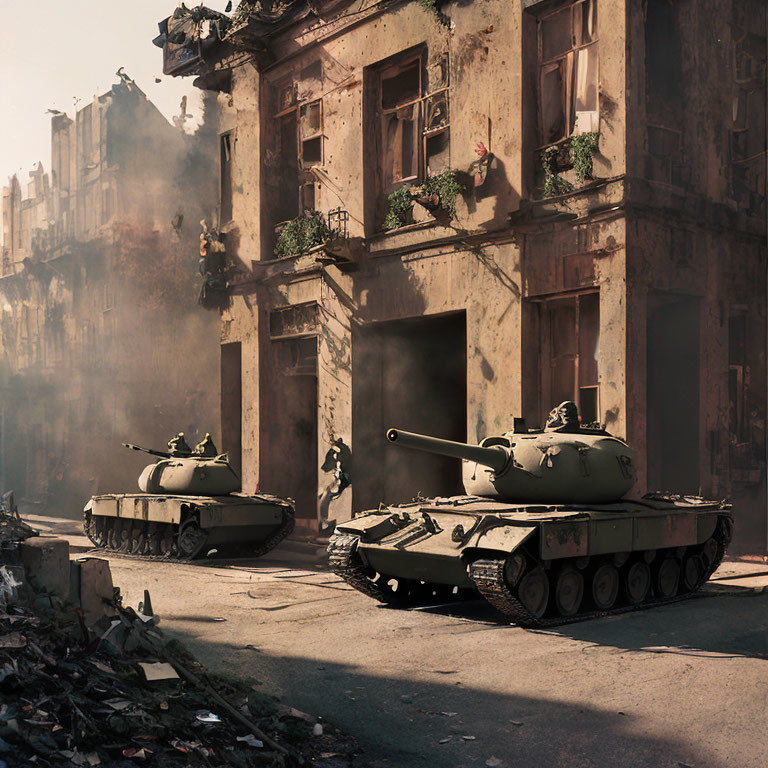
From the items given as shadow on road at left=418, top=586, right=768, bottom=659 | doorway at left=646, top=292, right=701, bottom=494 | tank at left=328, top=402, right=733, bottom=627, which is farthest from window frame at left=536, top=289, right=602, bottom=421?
shadow on road at left=418, top=586, right=768, bottom=659

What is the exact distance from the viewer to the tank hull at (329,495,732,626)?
400 inches

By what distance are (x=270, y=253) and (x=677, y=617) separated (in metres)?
14.2

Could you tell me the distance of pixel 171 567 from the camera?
15.9 metres

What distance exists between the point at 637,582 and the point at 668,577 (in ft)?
2.19

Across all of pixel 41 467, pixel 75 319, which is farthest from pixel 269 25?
pixel 41 467

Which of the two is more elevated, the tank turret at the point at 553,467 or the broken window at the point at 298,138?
the broken window at the point at 298,138

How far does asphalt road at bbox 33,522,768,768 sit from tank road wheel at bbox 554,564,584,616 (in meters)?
0.33

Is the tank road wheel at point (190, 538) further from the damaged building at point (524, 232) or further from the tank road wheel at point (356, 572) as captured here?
the tank road wheel at point (356, 572)

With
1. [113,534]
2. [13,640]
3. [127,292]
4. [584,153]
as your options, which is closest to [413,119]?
[584,153]

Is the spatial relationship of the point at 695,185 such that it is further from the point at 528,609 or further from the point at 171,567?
the point at 171,567

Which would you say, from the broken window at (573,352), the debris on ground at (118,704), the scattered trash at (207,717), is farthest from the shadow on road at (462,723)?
the broken window at (573,352)

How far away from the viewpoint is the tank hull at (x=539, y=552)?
33.4 ft

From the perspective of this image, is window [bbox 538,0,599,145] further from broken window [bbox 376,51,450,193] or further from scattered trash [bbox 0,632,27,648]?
scattered trash [bbox 0,632,27,648]

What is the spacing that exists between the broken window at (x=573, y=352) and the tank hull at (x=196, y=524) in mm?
5236
